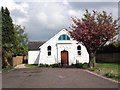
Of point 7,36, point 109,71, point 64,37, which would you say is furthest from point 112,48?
point 109,71

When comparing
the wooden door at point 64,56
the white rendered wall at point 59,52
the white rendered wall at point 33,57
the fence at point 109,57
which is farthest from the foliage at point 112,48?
the white rendered wall at point 33,57

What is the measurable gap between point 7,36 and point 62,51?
1223 cm

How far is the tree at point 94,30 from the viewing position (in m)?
37.1

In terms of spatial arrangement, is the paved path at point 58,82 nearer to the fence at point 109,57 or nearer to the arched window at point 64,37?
the arched window at point 64,37

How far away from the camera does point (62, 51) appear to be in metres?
52.1

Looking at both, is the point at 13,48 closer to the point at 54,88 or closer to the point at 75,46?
the point at 75,46

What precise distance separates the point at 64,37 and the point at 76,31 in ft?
41.5

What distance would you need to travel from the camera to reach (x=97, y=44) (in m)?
38.0

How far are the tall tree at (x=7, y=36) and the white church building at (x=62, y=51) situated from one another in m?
10.1

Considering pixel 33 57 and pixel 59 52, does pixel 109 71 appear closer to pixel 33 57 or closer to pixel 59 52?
pixel 59 52

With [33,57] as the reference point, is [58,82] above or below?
below

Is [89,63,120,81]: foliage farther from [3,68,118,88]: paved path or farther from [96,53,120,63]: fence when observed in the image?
[96,53,120,63]: fence

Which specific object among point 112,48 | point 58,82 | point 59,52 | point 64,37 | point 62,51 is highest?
point 64,37

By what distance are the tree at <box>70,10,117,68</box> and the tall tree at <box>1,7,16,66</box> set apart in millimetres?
8562
